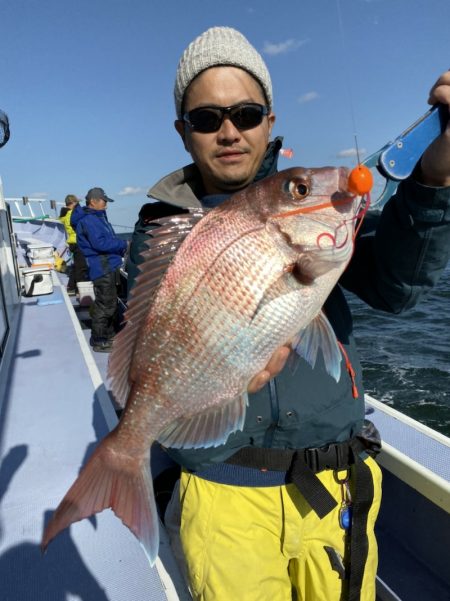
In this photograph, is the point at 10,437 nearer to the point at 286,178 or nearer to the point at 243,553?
the point at 243,553

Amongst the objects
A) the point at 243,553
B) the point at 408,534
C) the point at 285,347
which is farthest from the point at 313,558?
the point at 408,534

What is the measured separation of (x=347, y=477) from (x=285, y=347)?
0.85 meters

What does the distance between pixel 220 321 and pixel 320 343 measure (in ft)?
1.35

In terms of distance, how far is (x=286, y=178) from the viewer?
57.9 inches

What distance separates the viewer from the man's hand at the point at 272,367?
1471mm

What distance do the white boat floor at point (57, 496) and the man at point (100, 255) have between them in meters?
2.04

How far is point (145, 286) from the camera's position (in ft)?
5.24

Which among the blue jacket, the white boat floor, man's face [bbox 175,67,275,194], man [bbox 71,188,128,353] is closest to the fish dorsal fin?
man's face [bbox 175,67,275,194]

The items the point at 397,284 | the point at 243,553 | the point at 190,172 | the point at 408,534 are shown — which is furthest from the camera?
the point at 408,534

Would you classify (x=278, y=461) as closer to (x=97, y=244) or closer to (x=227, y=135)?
(x=227, y=135)

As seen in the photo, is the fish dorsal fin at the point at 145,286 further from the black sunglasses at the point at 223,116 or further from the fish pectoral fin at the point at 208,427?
the black sunglasses at the point at 223,116

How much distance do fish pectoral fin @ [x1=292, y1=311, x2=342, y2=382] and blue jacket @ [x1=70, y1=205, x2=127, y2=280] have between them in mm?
5973

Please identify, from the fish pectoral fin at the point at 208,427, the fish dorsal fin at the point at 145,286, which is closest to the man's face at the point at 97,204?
the fish dorsal fin at the point at 145,286

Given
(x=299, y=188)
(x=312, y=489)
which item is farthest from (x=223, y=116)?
(x=312, y=489)
